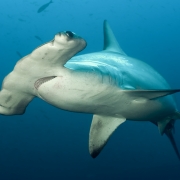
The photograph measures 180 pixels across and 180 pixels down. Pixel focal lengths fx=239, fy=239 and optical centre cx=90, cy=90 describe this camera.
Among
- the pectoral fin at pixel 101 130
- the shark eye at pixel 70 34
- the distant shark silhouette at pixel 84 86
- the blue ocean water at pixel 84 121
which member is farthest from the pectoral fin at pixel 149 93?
the blue ocean water at pixel 84 121

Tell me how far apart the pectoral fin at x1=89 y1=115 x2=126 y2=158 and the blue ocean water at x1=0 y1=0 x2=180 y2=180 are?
64.5ft

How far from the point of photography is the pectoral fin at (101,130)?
3.03 metres

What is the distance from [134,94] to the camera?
272cm

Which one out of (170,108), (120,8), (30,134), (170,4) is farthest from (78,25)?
(170,108)

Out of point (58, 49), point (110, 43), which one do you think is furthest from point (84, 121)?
point (58, 49)

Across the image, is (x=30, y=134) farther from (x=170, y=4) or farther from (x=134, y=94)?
(x=134, y=94)

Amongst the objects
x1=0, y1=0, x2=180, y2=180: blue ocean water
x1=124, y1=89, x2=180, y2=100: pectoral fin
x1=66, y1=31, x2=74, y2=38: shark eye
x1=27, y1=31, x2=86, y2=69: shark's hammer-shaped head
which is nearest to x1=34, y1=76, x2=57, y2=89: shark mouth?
x1=27, y1=31, x2=86, y2=69: shark's hammer-shaped head

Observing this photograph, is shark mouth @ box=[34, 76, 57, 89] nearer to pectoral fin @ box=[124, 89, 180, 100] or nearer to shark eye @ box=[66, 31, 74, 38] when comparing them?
shark eye @ box=[66, 31, 74, 38]

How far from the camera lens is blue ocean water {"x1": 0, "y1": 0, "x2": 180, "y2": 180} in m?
23.3

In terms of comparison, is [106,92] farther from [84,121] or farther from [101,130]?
[84,121]

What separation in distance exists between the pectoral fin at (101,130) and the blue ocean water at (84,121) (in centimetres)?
1967

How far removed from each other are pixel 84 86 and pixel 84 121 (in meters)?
28.2

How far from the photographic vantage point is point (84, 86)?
2133 mm

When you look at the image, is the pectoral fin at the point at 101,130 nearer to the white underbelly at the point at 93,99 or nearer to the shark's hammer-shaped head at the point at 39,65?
the white underbelly at the point at 93,99
